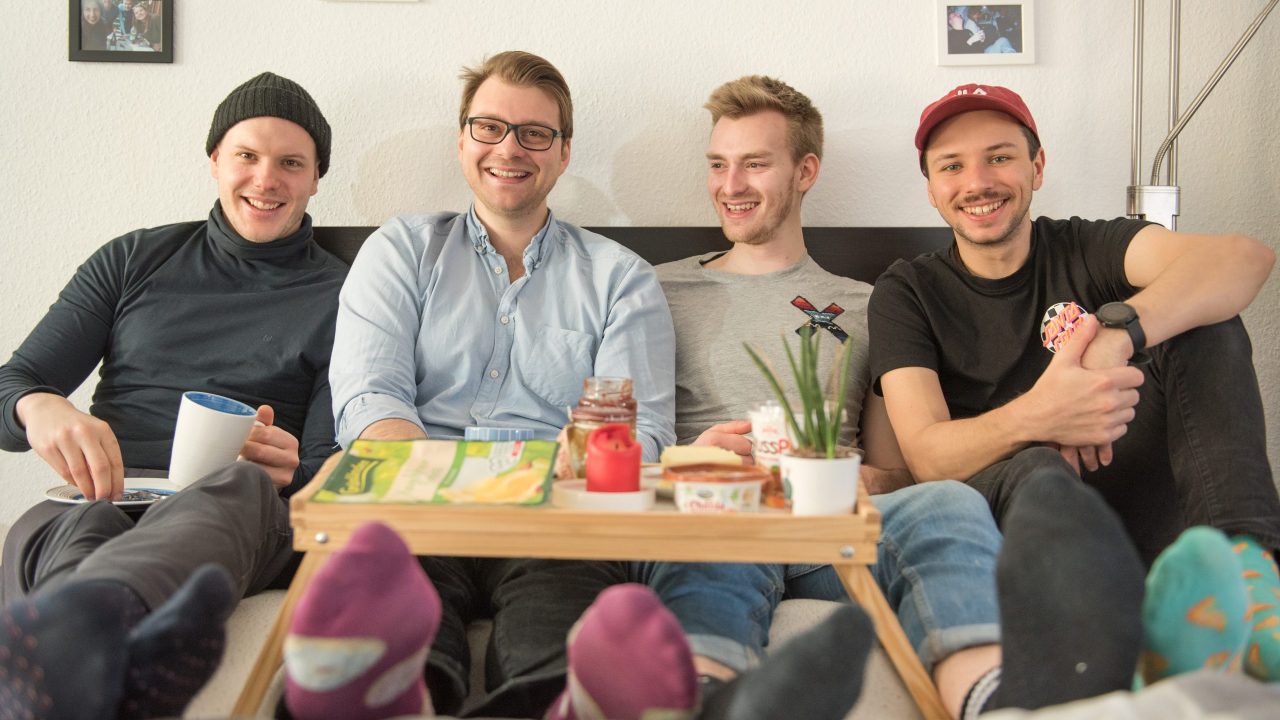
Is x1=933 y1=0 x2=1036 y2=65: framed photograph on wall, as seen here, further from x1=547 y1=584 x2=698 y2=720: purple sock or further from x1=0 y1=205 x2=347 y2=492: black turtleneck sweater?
x1=547 y1=584 x2=698 y2=720: purple sock

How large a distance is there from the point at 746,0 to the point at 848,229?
583 mm

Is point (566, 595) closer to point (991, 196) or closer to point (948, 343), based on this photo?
point (948, 343)

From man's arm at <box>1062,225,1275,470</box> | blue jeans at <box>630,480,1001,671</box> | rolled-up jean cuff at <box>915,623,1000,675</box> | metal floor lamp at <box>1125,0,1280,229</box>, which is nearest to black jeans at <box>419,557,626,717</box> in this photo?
blue jeans at <box>630,480,1001,671</box>

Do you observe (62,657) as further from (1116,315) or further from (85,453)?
(1116,315)

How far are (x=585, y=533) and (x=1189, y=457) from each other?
3.33ft

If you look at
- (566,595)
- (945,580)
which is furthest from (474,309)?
(945,580)

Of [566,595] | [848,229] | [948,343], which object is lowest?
[566,595]

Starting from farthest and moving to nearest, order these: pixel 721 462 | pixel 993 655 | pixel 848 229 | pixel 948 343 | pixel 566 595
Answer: pixel 848 229, pixel 948 343, pixel 566 595, pixel 721 462, pixel 993 655

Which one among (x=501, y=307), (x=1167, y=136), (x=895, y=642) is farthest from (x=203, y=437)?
(x=1167, y=136)

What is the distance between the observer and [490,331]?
1.95 metres

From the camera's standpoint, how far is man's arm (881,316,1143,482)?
157cm

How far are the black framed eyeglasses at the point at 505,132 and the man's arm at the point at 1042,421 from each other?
898 mm

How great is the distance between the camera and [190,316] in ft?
6.64

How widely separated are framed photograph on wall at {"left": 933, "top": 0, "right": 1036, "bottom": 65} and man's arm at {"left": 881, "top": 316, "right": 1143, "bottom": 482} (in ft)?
3.19
